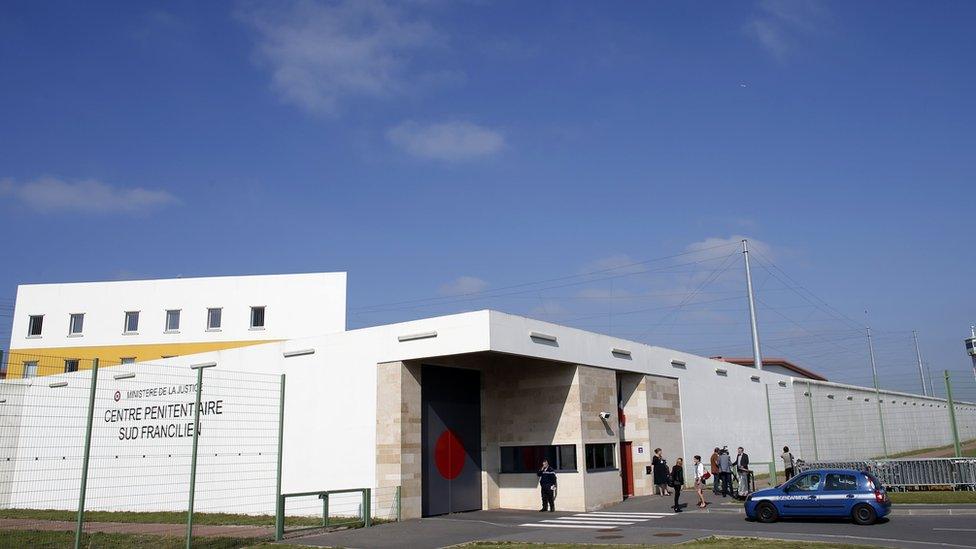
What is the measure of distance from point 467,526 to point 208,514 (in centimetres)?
1087

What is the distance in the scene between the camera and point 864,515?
18.9m

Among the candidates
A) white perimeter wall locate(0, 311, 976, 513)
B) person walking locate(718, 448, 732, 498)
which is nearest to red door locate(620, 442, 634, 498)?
white perimeter wall locate(0, 311, 976, 513)

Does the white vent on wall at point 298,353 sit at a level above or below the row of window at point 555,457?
above

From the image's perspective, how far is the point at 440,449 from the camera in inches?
993

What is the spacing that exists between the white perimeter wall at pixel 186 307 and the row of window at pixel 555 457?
2124 cm

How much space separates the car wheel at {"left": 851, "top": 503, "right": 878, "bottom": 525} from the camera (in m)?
18.8

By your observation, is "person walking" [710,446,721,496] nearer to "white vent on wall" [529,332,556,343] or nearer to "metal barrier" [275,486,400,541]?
"white vent on wall" [529,332,556,343]

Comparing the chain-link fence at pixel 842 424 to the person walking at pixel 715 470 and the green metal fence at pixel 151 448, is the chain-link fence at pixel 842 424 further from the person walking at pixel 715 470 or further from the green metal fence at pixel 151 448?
the green metal fence at pixel 151 448

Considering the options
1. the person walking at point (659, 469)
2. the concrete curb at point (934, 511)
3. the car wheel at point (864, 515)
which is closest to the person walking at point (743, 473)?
the person walking at point (659, 469)

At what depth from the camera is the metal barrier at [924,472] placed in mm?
25031

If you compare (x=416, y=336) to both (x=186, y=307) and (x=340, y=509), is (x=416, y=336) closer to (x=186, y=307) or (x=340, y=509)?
(x=340, y=509)

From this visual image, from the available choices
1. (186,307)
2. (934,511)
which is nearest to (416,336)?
(934,511)

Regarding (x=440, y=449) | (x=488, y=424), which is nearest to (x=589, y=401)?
(x=488, y=424)

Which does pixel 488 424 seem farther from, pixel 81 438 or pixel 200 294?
pixel 200 294
